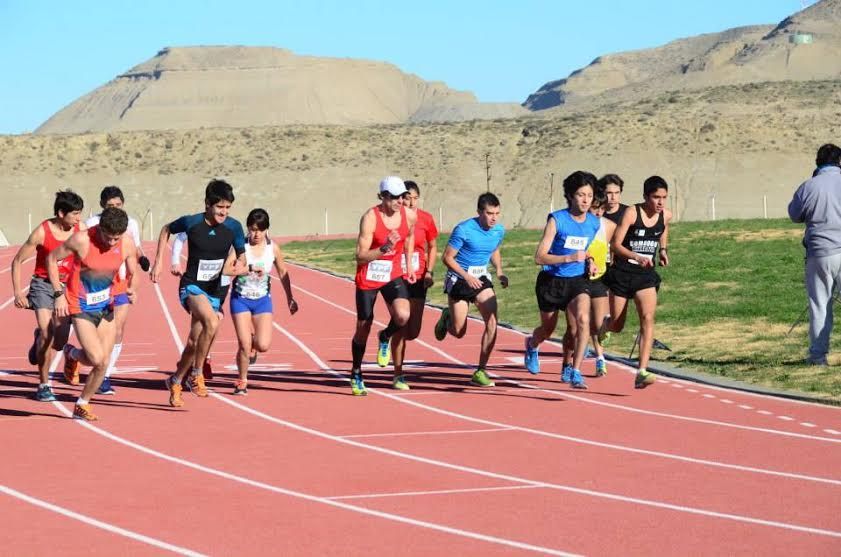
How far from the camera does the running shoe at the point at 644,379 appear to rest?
43.2 ft

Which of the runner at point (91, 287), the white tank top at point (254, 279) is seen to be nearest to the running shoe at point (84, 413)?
the runner at point (91, 287)

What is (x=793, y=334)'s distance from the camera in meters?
18.1

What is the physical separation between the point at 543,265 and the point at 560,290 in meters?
0.28

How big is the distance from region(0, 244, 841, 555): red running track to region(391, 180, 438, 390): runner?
321mm

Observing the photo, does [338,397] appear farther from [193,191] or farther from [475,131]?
[475,131]

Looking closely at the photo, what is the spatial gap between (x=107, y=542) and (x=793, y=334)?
12.1m

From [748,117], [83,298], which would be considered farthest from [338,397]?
[748,117]

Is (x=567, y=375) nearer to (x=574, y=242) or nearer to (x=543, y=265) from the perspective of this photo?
(x=543, y=265)

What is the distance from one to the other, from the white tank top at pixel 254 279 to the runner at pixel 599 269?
2.78 m

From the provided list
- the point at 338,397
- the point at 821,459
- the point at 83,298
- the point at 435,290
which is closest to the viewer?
the point at 821,459

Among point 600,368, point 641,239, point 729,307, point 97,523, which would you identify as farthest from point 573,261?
point 729,307

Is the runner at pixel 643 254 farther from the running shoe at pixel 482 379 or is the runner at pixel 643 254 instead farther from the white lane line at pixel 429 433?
the white lane line at pixel 429 433

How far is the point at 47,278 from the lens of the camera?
43.9ft

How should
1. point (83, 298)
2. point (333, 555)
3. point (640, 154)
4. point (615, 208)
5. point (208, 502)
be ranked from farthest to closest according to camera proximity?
point (640, 154) < point (615, 208) < point (83, 298) < point (208, 502) < point (333, 555)
